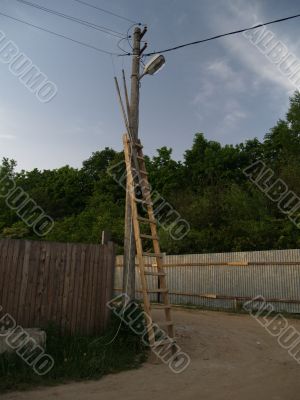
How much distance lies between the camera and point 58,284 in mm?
7297

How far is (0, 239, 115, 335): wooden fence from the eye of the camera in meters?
6.71

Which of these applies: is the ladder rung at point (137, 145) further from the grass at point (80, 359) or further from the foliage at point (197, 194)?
the foliage at point (197, 194)

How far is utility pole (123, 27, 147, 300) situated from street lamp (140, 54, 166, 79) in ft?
0.94

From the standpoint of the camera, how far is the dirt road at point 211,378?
5.27 metres

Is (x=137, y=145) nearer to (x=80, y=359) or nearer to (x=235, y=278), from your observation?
(x=80, y=359)

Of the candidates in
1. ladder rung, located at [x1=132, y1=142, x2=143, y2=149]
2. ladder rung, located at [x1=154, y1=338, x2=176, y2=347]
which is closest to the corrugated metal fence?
ladder rung, located at [x1=154, y1=338, x2=176, y2=347]

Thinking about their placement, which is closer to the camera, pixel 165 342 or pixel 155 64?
pixel 165 342

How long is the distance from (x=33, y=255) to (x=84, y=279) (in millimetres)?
1180

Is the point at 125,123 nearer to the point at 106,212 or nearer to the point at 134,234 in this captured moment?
the point at 134,234

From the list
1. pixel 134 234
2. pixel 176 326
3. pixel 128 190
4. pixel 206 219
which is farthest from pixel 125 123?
pixel 206 219

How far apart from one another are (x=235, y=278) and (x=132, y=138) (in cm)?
860

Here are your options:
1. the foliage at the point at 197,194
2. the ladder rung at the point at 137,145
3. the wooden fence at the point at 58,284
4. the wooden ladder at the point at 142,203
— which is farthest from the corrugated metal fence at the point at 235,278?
the wooden fence at the point at 58,284

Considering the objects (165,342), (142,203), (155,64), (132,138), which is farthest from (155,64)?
(165,342)

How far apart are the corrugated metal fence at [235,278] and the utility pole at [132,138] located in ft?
24.6
